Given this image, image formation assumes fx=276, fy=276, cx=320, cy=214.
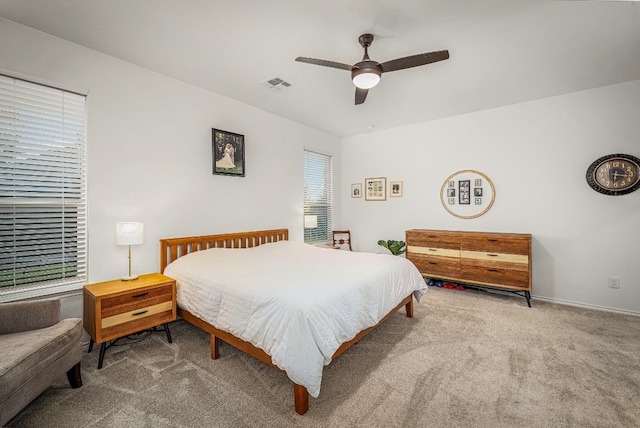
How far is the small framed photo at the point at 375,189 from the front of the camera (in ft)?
18.2

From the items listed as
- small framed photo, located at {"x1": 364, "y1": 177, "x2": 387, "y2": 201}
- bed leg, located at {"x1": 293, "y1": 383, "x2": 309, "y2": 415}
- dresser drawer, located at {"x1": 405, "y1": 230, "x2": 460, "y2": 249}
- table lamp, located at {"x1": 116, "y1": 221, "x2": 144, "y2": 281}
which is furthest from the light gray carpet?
small framed photo, located at {"x1": 364, "y1": 177, "x2": 387, "y2": 201}

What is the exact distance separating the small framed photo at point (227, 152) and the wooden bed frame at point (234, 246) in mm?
924

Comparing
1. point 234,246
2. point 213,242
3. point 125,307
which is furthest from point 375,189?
point 125,307

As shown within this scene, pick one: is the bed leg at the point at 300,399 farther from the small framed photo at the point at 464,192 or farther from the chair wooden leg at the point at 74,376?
the small framed photo at the point at 464,192

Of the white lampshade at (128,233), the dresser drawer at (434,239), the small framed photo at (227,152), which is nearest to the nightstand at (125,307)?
the white lampshade at (128,233)

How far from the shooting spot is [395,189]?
17.7ft

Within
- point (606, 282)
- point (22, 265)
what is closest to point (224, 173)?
point (22, 265)

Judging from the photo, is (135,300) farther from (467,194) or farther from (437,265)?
(467,194)

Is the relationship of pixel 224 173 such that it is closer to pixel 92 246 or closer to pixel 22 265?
pixel 92 246

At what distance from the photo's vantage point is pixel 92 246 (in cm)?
276

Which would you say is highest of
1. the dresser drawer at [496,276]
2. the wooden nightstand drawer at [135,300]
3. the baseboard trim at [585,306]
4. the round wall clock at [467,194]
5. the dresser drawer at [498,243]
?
the round wall clock at [467,194]

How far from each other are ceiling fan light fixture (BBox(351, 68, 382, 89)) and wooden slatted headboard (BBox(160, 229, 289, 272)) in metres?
2.63

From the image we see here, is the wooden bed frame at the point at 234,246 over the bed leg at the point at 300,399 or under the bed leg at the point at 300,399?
over

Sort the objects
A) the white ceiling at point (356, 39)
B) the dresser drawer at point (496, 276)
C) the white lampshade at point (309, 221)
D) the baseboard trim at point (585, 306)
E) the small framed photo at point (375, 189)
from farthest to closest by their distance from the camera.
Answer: the small framed photo at point (375, 189) → the white lampshade at point (309, 221) → the dresser drawer at point (496, 276) → the baseboard trim at point (585, 306) → the white ceiling at point (356, 39)
